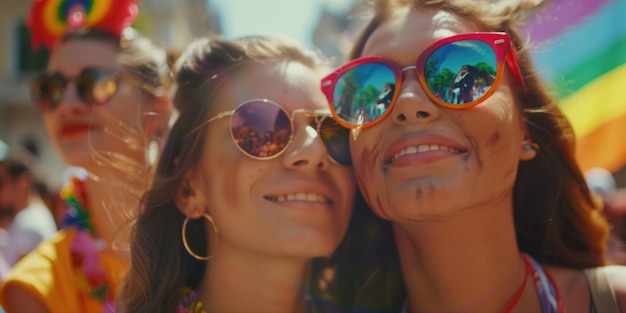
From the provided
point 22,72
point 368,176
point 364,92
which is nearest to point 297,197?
point 368,176

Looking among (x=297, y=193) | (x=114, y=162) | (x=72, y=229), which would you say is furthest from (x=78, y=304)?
(x=297, y=193)

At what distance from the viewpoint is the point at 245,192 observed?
205cm

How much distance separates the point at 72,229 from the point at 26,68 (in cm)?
1736

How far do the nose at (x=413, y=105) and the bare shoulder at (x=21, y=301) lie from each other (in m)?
1.48

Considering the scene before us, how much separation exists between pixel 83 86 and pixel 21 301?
97cm

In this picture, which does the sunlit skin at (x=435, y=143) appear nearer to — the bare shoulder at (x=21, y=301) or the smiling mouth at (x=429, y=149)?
the smiling mouth at (x=429, y=149)

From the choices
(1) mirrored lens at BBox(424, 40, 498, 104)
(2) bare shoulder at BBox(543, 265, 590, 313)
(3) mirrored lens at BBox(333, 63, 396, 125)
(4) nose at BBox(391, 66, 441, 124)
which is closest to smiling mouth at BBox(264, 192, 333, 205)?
(3) mirrored lens at BBox(333, 63, 396, 125)

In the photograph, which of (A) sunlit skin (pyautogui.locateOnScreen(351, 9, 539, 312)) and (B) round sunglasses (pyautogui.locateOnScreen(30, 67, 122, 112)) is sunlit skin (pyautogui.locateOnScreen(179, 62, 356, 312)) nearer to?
(A) sunlit skin (pyautogui.locateOnScreen(351, 9, 539, 312))

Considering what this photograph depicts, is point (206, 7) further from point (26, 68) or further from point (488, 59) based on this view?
point (26, 68)

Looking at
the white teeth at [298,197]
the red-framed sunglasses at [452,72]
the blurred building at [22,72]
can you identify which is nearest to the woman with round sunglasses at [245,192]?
the white teeth at [298,197]

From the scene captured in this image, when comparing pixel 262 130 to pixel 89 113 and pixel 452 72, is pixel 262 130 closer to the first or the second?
pixel 452 72

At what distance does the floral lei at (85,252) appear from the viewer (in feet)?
8.41

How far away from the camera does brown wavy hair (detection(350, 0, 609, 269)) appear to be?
6.50ft

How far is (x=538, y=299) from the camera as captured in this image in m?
1.93
